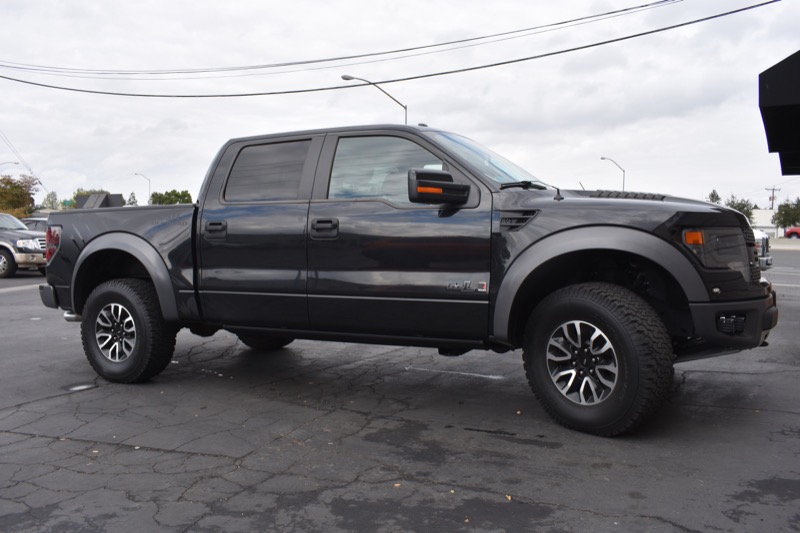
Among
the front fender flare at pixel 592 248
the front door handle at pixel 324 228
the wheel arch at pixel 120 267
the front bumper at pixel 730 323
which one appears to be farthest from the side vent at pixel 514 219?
the wheel arch at pixel 120 267

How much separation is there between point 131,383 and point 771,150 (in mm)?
12562

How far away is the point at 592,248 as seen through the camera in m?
4.17

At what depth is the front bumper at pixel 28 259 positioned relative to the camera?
18078mm

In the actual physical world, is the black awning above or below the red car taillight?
above

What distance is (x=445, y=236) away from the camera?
455cm

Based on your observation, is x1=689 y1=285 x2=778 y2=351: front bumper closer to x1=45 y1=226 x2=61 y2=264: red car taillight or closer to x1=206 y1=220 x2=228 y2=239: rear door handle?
x1=206 y1=220 x2=228 y2=239: rear door handle

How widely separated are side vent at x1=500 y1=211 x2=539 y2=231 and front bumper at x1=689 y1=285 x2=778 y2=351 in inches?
43.0

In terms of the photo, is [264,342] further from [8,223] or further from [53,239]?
[8,223]

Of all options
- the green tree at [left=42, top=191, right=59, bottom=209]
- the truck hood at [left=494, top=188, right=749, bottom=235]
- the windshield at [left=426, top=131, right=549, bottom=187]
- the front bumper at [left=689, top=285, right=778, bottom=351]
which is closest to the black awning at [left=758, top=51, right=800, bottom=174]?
the windshield at [left=426, top=131, right=549, bottom=187]

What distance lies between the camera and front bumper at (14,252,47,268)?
18.1m

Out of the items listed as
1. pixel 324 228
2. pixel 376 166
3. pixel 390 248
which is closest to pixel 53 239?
pixel 324 228

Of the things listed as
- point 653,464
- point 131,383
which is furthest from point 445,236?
point 131,383

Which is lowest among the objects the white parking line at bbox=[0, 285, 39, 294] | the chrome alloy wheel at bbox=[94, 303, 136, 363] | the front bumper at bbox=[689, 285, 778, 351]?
the white parking line at bbox=[0, 285, 39, 294]

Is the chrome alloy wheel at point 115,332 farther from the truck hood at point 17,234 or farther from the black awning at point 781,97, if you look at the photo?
the truck hood at point 17,234
